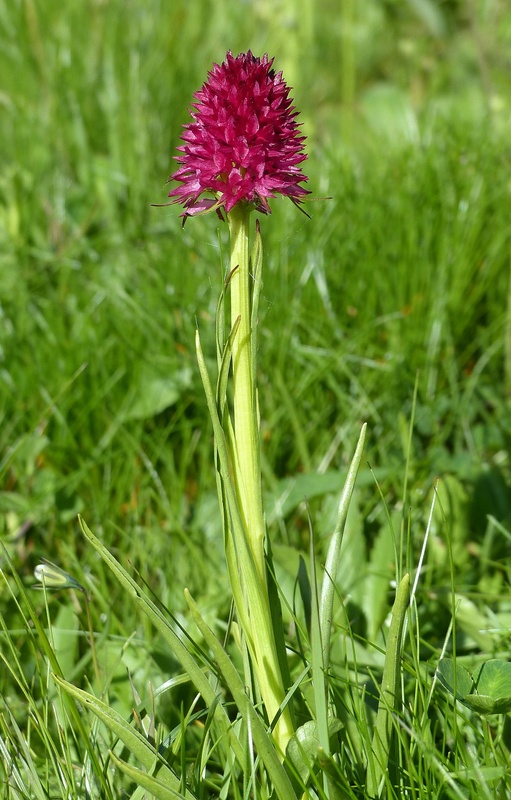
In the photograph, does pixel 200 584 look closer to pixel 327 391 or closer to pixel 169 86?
pixel 327 391

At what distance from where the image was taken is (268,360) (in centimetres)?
169

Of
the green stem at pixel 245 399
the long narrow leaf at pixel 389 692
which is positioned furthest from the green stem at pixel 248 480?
the long narrow leaf at pixel 389 692

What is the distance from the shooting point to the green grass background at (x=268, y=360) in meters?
1.28

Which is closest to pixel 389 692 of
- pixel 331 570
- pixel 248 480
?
pixel 331 570

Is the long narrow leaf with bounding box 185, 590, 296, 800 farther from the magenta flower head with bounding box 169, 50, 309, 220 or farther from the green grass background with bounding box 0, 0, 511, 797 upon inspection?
the magenta flower head with bounding box 169, 50, 309, 220

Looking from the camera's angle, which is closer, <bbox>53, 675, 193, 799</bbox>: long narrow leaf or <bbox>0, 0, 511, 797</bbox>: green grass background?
<bbox>53, 675, 193, 799</bbox>: long narrow leaf

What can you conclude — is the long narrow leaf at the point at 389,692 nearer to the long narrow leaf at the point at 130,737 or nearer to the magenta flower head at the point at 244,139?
the long narrow leaf at the point at 130,737

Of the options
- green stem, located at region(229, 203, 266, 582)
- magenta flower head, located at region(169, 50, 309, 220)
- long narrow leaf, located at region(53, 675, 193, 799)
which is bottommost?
long narrow leaf, located at region(53, 675, 193, 799)

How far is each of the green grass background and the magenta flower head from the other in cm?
6

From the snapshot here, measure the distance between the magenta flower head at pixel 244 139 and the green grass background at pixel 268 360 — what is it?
0.20ft

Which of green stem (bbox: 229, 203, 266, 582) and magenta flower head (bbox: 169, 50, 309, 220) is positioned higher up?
magenta flower head (bbox: 169, 50, 309, 220)

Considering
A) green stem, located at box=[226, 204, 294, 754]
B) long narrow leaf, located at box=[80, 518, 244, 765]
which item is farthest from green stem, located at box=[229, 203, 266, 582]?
long narrow leaf, located at box=[80, 518, 244, 765]

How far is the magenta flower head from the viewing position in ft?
2.40

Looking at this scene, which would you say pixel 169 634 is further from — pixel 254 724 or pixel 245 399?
pixel 245 399
